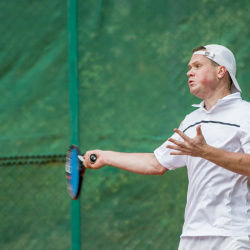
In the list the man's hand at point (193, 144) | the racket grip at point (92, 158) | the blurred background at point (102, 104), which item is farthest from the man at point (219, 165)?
the blurred background at point (102, 104)

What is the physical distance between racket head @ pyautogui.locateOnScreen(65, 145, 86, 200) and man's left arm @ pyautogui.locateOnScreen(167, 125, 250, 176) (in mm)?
1100

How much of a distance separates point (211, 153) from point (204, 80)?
701 millimetres

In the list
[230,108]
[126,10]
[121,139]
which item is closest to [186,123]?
[230,108]

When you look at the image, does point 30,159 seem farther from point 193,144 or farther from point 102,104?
point 193,144

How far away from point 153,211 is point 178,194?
254 mm

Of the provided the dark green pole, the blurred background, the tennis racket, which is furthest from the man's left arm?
the dark green pole

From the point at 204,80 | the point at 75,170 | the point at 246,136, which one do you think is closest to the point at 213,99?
the point at 204,80

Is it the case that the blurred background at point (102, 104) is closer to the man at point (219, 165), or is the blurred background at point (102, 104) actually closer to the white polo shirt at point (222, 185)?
the man at point (219, 165)

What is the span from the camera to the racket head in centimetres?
403

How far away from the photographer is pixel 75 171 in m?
4.10

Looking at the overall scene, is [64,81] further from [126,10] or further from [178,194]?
[178,194]

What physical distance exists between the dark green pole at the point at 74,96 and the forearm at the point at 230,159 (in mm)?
2172

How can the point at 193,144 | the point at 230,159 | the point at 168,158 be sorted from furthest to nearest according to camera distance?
the point at 168,158, the point at 230,159, the point at 193,144

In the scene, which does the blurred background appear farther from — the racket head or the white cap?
the white cap
